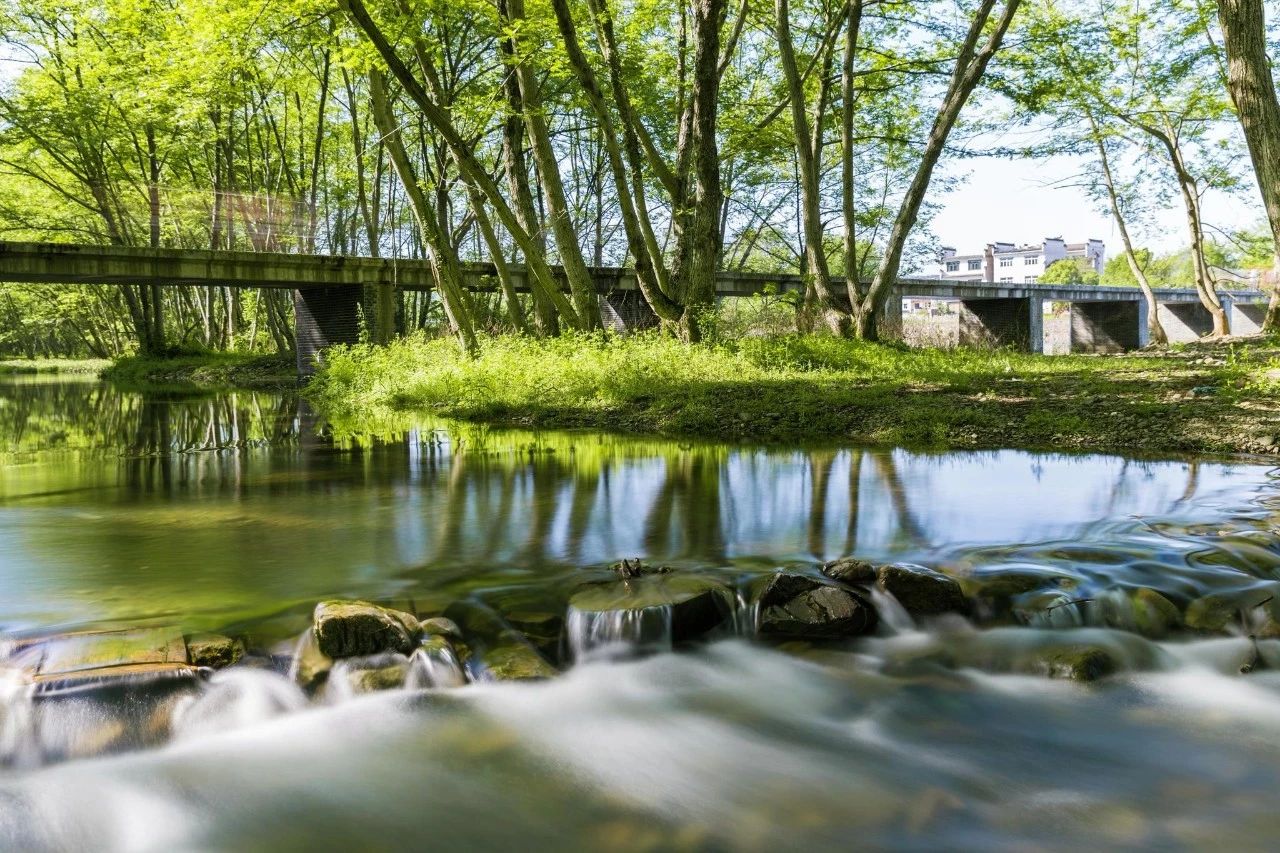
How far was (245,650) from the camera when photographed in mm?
4488

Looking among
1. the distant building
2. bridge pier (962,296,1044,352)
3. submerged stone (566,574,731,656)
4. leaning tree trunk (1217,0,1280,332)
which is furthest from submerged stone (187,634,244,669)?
the distant building

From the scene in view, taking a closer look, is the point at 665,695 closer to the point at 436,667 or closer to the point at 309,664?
the point at 436,667

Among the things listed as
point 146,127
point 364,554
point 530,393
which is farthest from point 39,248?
point 364,554

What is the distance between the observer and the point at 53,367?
62.6 metres

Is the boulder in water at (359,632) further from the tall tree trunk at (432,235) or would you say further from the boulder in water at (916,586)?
the tall tree trunk at (432,235)

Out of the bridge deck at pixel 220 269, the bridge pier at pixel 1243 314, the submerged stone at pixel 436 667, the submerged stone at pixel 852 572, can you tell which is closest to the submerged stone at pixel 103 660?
the submerged stone at pixel 436 667

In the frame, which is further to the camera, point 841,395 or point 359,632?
point 841,395

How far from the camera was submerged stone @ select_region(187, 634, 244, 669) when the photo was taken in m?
4.35

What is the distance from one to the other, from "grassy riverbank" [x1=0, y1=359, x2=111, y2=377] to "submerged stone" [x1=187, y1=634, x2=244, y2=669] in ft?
177

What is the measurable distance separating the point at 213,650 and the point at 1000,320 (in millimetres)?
50508

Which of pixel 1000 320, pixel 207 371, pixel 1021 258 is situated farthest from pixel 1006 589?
pixel 1021 258

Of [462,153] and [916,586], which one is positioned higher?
[462,153]

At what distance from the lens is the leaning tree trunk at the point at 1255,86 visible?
8.67 m

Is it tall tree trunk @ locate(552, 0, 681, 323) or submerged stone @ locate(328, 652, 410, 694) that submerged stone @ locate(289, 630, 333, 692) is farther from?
tall tree trunk @ locate(552, 0, 681, 323)
